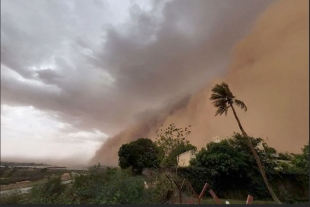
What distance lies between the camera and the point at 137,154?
47.7 feet

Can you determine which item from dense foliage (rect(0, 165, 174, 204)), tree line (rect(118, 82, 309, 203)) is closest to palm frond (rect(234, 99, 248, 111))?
tree line (rect(118, 82, 309, 203))

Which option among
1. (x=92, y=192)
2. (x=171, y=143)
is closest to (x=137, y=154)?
(x=171, y=143)

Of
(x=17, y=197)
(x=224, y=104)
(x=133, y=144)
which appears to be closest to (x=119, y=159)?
(x=133, y=144)

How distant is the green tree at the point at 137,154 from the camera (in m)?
13.5

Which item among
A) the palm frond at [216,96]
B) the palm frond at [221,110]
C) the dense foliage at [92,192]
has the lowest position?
the dense foliage at [92,192]

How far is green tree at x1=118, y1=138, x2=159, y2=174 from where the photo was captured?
1346 cm

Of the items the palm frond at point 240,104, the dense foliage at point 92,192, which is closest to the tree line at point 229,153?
the palm frond at point 240,104

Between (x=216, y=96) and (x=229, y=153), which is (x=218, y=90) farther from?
(x=229, y=153)

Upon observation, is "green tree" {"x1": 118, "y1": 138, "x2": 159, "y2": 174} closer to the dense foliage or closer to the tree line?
the tree line

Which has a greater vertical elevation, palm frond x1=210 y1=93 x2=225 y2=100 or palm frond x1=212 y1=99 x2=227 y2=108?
palm frond x1=210 y1=93 x2=225 y2=100

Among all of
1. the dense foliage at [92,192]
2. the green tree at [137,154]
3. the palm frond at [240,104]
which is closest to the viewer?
the dense foliage at [92,192]

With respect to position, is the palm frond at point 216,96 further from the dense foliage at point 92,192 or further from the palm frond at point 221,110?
the dense foliage at point 92,192

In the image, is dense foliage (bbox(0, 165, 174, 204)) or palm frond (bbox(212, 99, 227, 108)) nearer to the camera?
dense foliage (bbox(0, 165, 174, 204))

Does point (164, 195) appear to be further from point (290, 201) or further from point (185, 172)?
point (290, 201)
